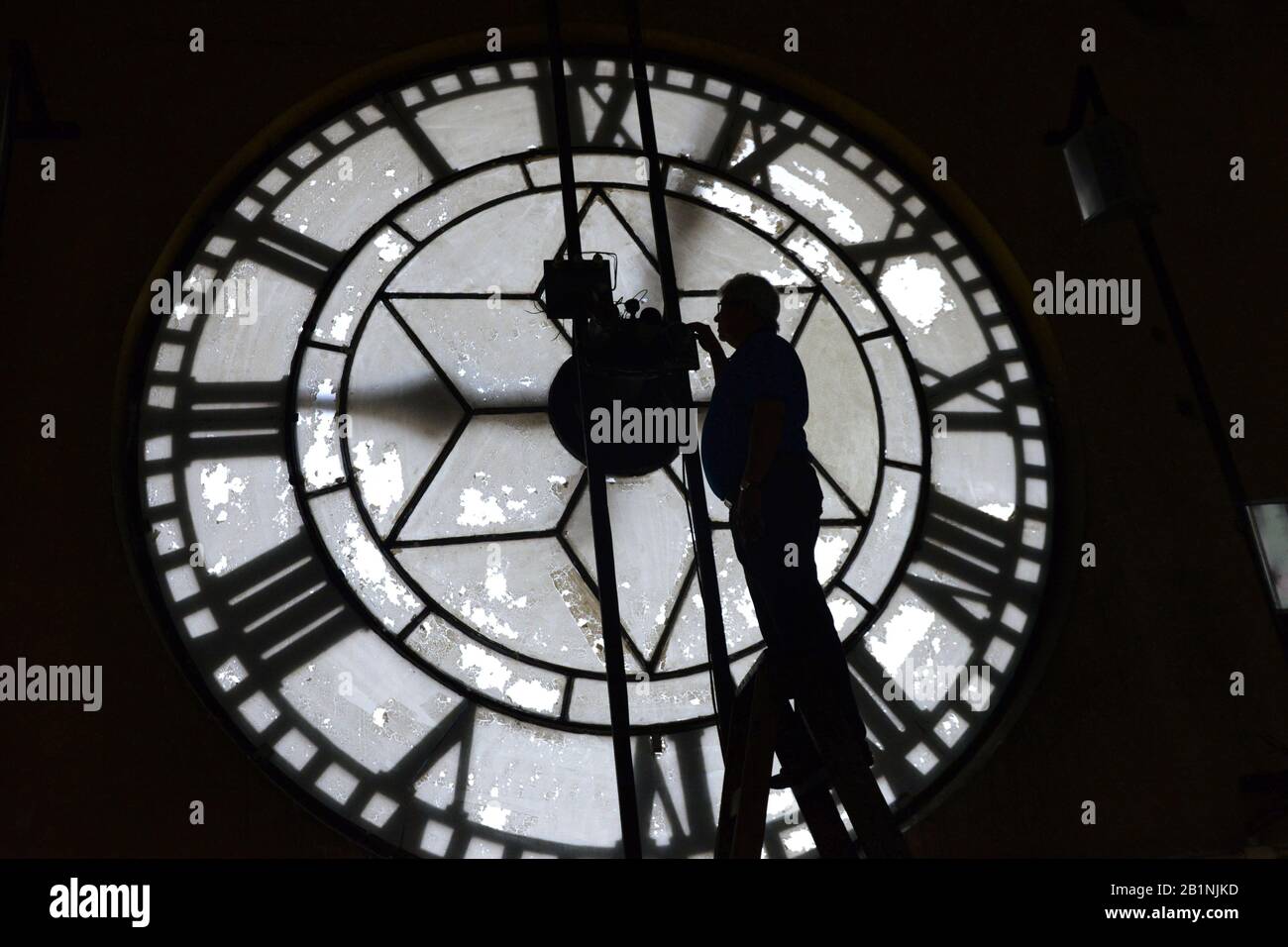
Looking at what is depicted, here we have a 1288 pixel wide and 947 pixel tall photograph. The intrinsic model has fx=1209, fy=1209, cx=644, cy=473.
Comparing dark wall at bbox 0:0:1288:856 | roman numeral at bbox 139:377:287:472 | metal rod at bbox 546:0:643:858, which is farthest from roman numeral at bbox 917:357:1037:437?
roman numeral at bbox 139:377:287:472

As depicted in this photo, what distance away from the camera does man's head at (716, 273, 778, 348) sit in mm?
1957

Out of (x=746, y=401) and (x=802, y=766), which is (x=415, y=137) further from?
(x=802, y=766)

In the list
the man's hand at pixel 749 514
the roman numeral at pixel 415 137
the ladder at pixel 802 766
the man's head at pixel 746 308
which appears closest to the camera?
the ladder at pixel 802 766

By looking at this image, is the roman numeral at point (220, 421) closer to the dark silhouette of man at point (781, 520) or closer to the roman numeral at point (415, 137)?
the roman numeral at point (415, 137)

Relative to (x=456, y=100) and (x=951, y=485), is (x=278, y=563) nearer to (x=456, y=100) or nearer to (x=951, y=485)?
(x=456, y=100)

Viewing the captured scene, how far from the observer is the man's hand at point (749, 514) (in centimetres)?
170

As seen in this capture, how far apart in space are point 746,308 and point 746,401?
0.62 feet

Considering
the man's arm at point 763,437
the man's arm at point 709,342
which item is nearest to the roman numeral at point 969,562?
the man's arm at point 709,342

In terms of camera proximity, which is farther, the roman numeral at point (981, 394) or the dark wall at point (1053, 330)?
the roman numeral at point (981, 394)

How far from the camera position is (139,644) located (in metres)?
2.36

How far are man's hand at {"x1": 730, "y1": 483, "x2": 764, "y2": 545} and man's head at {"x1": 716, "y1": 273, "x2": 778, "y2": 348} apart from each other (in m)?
0.33

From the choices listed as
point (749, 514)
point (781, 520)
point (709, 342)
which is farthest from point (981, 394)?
point (749, 514)
